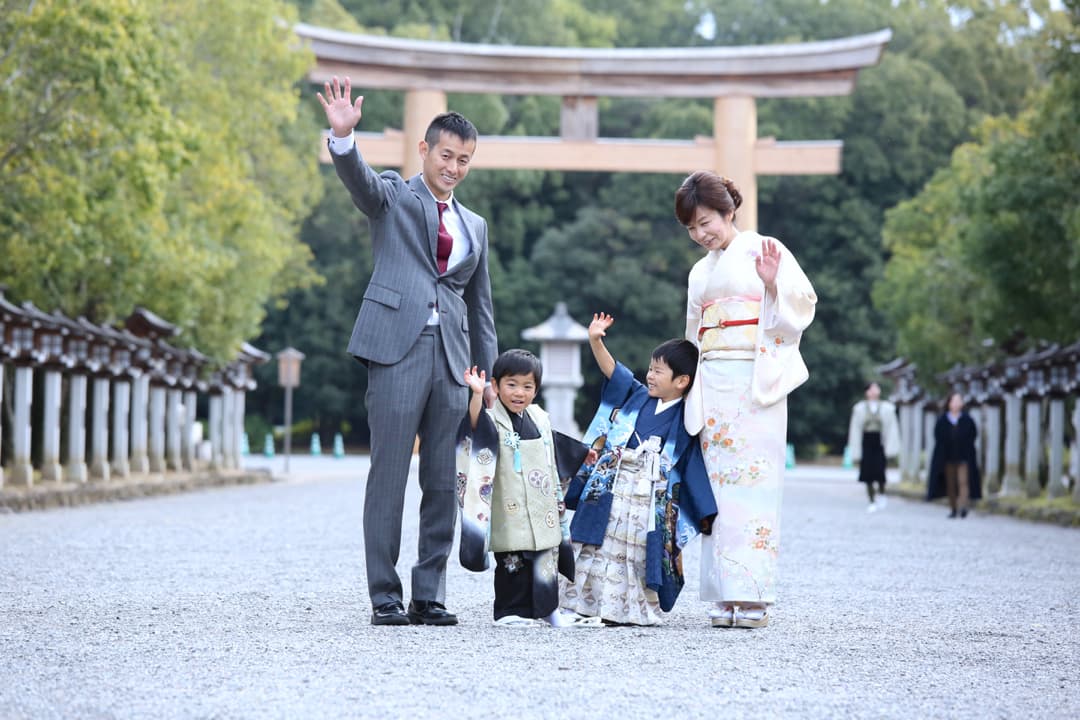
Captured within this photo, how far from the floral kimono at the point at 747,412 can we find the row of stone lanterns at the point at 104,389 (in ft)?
38.8

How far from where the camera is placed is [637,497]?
260 inches

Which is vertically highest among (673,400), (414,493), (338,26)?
(338,26)

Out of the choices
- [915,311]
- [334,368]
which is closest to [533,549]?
[915,311]

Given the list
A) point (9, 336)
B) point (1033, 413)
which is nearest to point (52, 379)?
point (9, 336)

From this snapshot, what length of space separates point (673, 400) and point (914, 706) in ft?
8.38

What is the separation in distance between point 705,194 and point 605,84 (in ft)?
77.1

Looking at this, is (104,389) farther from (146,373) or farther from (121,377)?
(146,373)

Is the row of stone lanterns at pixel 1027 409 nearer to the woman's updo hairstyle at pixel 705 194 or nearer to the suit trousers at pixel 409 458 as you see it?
the woman's updo hairstyle at pixel 705 194

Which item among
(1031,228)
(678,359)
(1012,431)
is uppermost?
(1031,228)

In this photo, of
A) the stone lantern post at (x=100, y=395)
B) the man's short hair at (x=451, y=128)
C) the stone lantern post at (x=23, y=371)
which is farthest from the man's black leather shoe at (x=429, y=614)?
the stone lantern post at (x=100, y=395)

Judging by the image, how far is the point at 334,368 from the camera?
149ft

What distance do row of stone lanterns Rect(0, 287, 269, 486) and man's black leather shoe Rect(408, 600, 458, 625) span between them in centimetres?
1169

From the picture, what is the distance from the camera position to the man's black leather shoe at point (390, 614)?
20.3ft

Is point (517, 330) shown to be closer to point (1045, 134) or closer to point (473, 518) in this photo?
point (1045, 134)
